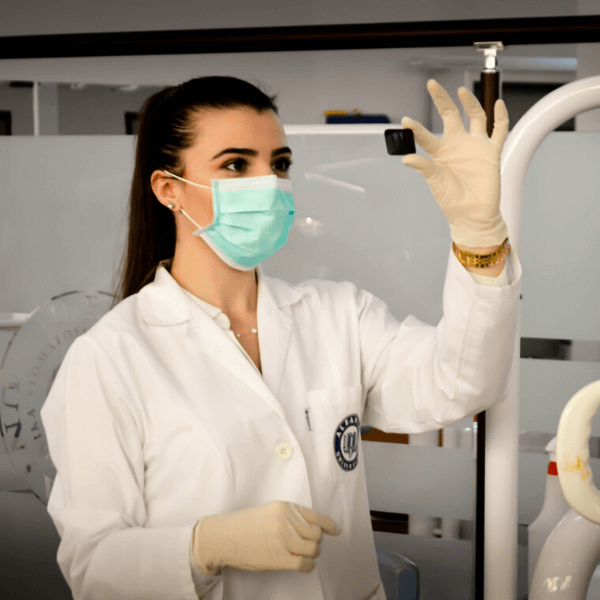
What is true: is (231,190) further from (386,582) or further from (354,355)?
(386,582)

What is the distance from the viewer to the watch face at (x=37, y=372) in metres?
1.93

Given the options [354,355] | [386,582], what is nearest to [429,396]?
[354,355]

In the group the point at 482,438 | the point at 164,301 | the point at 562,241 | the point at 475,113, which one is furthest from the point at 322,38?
the point at 482,438

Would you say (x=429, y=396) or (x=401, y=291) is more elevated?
(x=401, y=291)

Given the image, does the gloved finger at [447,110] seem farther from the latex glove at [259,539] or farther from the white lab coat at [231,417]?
the latex glove at [259,539]

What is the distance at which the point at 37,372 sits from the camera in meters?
1.93

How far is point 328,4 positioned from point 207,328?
1.50 m

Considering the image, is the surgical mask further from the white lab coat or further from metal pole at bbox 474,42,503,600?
metal pole at bbox 474,42,503,600

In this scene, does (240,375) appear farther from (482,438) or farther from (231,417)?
(482,438)

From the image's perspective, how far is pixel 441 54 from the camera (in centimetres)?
194

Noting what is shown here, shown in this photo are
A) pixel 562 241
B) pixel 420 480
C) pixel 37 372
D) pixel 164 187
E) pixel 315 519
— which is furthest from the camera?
pixel 37 372

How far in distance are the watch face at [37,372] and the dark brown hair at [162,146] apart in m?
0.62

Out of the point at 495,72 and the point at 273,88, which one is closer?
the point at 495,72

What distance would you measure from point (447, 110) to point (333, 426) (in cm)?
57
